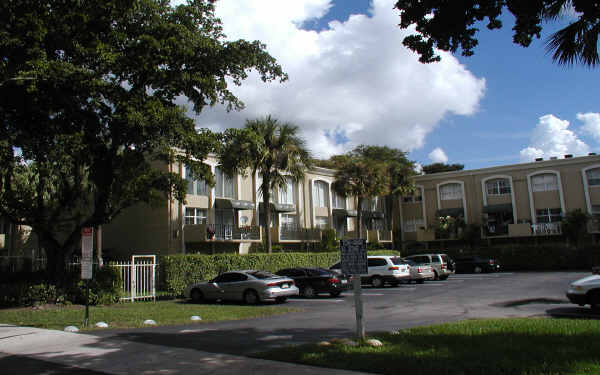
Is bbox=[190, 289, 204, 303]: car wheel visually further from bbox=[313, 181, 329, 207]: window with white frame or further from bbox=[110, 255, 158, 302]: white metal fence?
bbox=[313, 181, 329, 207]: window with white frame

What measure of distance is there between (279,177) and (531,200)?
26.3 m

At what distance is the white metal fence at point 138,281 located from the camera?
779 inches

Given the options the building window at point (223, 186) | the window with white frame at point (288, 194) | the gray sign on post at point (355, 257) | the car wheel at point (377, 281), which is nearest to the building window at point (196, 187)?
the building window at point (223, 186)

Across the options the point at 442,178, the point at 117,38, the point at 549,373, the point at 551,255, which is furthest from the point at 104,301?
the point at 442,178

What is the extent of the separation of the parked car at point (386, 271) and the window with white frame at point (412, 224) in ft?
76.1

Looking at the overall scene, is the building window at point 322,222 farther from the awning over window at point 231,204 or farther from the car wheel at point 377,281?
the car wheel at point 377,281

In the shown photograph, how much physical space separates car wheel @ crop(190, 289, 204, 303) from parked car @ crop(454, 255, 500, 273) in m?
23.7

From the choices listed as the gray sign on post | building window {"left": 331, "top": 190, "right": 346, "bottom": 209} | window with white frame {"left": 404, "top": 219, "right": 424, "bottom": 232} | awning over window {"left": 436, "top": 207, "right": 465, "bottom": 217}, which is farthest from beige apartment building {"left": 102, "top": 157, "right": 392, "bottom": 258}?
the gray sign on post

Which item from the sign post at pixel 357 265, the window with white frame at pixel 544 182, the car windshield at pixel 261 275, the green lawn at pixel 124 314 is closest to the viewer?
the sign post at pixel 357 265

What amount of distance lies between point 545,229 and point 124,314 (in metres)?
37.3

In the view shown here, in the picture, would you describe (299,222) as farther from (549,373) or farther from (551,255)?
(549,373)

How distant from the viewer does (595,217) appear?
129ft

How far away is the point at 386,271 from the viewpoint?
984 inches

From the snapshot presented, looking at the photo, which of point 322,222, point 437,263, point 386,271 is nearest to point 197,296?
point 386,271
